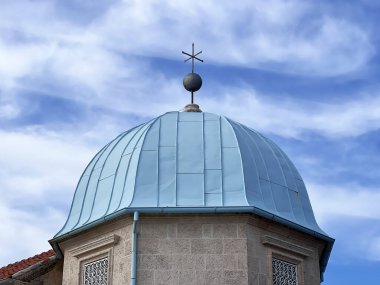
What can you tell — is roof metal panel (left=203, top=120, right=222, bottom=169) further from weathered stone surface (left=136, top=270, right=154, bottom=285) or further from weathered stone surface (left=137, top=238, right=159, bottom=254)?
weathered stone surface (left=136, top=270, right=154, bottom=285)

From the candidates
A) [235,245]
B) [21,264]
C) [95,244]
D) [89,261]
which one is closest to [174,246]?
[235,245]

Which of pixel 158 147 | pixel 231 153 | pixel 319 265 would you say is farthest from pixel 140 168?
pixel 319 265

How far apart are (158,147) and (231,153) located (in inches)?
56.6

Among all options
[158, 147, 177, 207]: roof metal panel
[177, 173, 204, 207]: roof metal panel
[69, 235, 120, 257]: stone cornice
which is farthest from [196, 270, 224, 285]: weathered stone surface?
[69, 235, 120, 257]: stone cornice

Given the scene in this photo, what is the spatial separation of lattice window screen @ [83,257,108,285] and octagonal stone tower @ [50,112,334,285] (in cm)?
2

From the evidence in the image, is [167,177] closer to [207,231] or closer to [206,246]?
[207,231]

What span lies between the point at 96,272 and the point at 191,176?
2581 mm

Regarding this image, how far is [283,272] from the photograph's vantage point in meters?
17.9

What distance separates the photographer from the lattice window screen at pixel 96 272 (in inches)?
696

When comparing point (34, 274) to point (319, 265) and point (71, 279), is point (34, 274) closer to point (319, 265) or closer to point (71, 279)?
point (71, 279)

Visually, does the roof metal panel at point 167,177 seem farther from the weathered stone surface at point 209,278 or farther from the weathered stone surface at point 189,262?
the weathered stone surface at point 209,278

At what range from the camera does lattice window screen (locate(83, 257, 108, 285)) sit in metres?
17.7

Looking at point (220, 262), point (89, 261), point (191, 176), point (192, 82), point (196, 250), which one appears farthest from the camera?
point (192, 82)

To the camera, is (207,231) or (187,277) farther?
(207,231)
